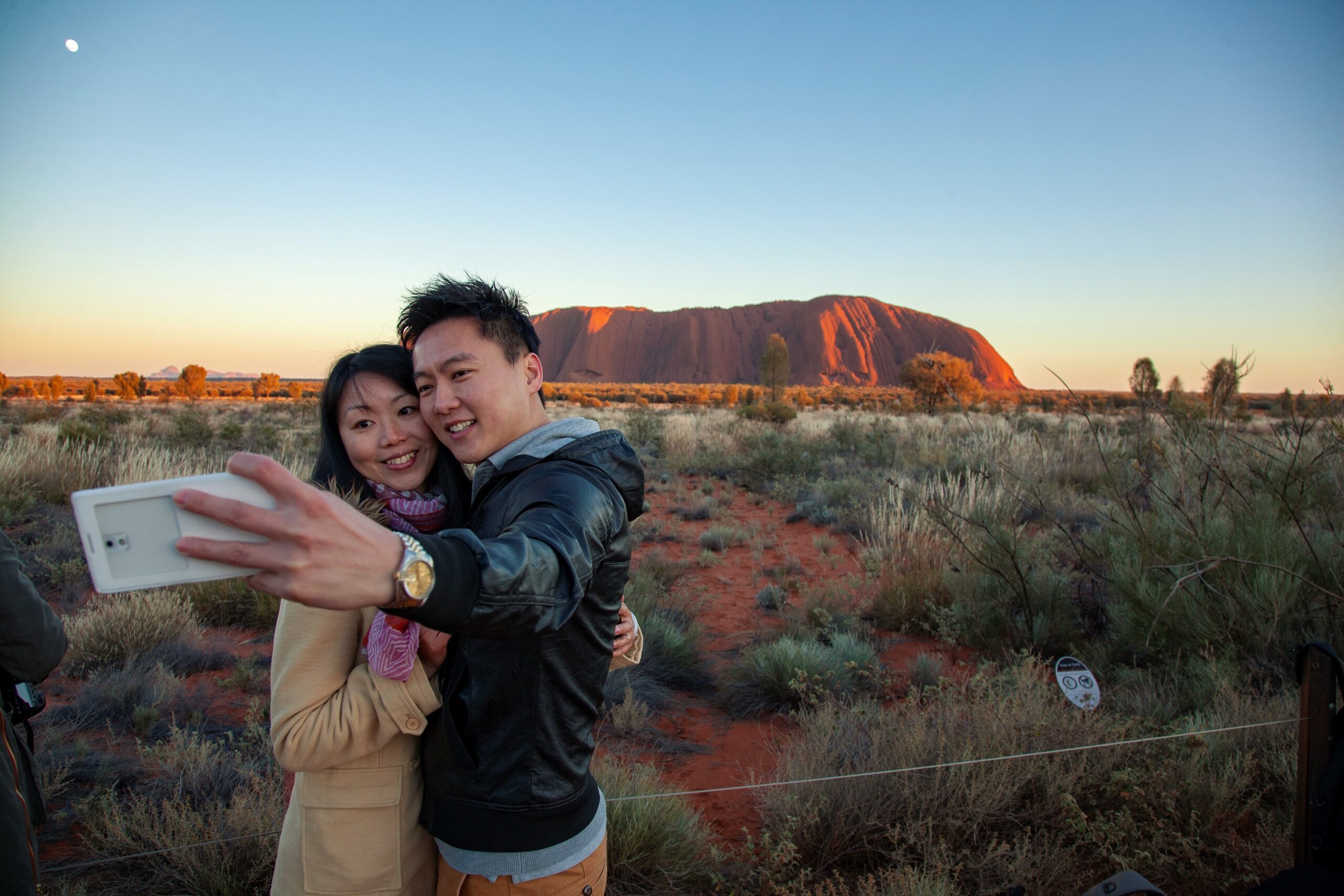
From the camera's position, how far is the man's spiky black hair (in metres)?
1.51

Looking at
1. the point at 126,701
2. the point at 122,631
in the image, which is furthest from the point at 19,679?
the point at 122,631

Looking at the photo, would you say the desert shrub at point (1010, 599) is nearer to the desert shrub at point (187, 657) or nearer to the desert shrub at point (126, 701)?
the desert shrub at point (126, 701)

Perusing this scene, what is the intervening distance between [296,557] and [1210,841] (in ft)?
11.6

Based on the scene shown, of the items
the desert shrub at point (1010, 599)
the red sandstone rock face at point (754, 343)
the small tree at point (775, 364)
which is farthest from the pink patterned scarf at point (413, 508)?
the red sandstone rock face at point (754, 343)

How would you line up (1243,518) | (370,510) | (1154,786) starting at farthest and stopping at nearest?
(1243,518), (1154,786), (370,510)

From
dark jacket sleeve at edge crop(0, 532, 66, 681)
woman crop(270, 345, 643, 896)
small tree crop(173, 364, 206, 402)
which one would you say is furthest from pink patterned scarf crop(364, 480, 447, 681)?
small tree crop(173, 364, 206, 402)

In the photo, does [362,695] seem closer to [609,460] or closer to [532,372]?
[609,460]

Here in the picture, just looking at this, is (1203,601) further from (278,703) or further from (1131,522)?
(278,703)

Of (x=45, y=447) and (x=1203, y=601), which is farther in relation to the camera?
(x=45, y=447)

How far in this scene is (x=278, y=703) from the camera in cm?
127

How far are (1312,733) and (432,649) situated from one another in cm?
252

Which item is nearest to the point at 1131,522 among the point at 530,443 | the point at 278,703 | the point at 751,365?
the point at 530,443

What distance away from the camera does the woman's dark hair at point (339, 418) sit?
1.67m

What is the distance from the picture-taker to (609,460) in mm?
1311
